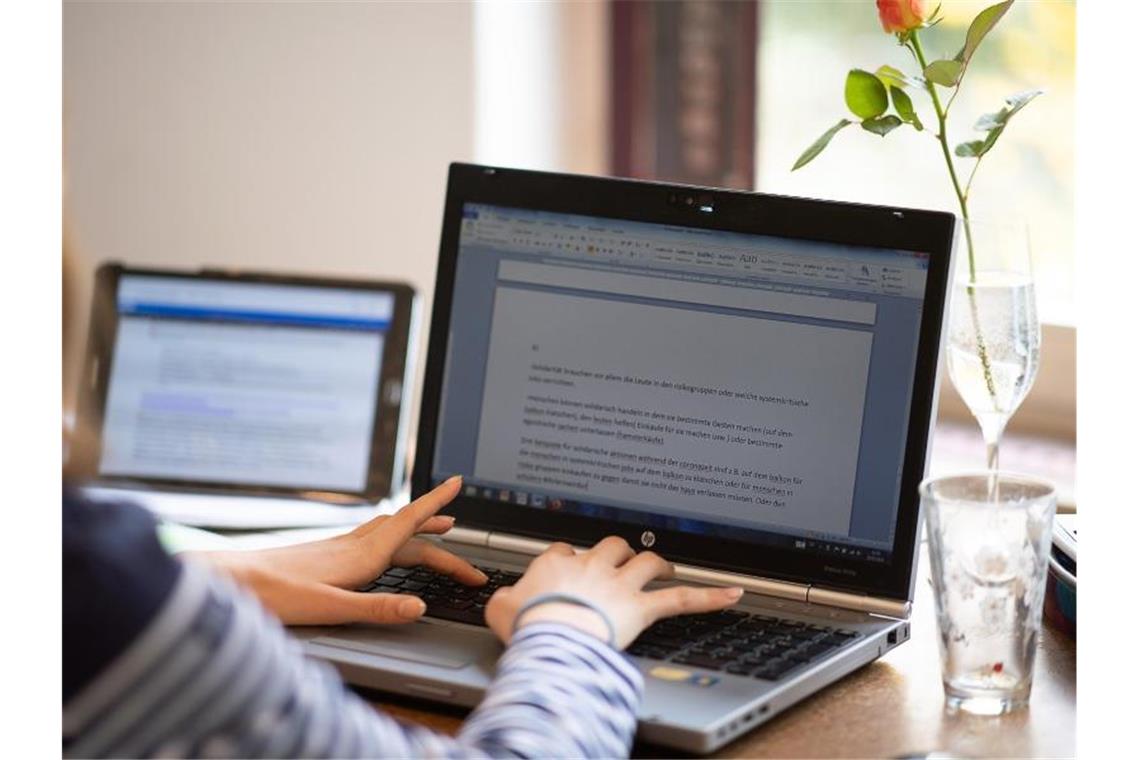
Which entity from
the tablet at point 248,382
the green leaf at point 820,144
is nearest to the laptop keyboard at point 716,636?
the green leaf at point 820,144

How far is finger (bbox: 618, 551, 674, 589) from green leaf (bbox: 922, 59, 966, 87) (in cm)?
38

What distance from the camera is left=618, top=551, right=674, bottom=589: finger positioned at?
1.03 m

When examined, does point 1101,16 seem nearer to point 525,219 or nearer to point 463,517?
point 525,219

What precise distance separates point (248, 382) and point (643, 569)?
681mm

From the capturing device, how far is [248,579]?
1.10 m

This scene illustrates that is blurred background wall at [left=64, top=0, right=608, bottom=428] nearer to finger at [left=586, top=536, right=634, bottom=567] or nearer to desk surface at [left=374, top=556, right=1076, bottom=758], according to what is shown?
finger at [left=586, top=536, right=634, bottom=567]

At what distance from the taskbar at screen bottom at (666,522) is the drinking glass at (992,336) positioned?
0.14m

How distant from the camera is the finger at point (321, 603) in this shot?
1053 mm

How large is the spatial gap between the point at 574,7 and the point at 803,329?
1.43 meters

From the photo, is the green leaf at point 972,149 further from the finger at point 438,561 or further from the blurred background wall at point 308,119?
the blurred background wall at point 308,119

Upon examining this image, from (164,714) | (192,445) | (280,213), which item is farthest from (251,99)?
(164,714)

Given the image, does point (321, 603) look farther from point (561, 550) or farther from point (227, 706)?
point (227, 706)

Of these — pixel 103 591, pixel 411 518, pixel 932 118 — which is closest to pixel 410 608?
pixel 411 518

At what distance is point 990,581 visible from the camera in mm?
938
